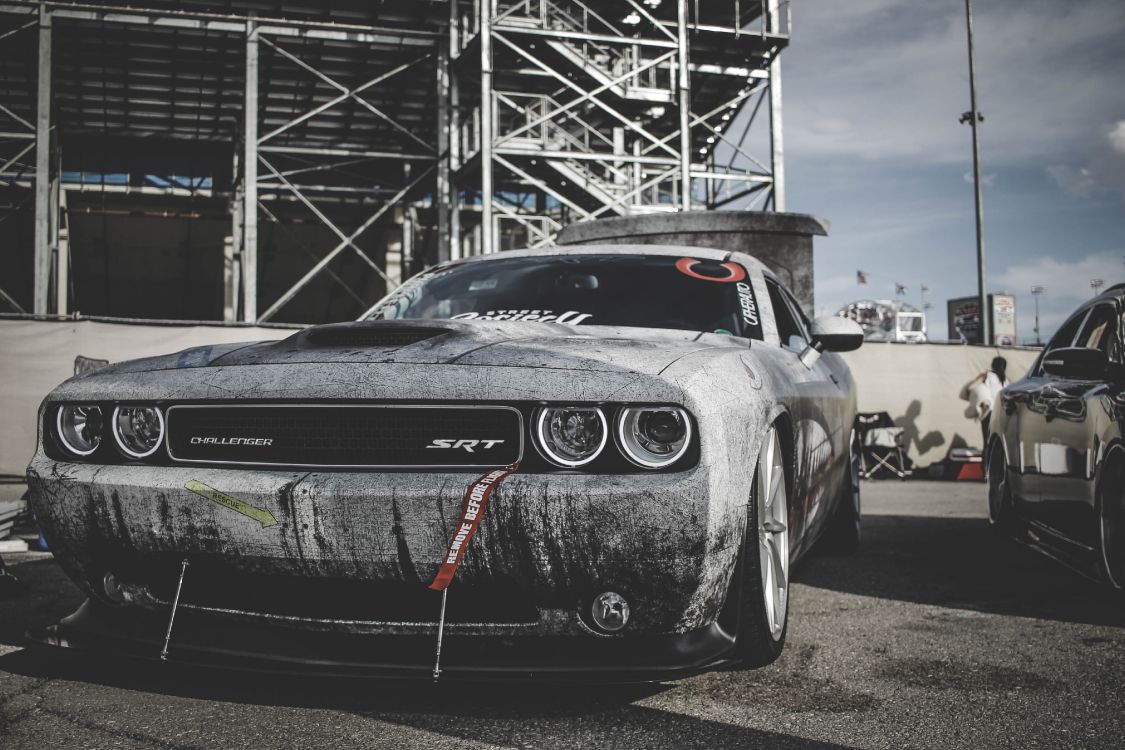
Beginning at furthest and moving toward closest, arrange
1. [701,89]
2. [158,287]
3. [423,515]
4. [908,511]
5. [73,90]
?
[158,287], [701,89], [73,90], [908,511], [423,515]

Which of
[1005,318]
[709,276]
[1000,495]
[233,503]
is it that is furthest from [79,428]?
[1005,318]

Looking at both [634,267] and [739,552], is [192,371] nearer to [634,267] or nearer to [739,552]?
[739,552]

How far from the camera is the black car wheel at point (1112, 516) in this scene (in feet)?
13.2

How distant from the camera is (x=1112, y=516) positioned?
4090 mm

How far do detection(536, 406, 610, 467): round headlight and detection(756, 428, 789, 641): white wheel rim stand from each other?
58cm

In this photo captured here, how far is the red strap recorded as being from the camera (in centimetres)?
223

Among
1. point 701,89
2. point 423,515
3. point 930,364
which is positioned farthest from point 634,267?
point 701,89

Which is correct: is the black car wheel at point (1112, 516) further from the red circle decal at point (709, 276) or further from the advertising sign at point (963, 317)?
the advertising sign at point (963, 317)

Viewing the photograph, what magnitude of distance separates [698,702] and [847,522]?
316 centimetres

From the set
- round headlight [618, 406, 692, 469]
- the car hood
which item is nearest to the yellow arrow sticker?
the car hood

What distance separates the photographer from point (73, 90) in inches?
813

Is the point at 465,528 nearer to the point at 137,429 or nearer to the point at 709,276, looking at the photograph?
the point at 137,429

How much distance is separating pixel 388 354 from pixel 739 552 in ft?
3.32

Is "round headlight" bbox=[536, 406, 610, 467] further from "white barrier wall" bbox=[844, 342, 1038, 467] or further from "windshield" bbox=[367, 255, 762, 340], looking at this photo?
"white barrier wall" bbox=[844, 342, 1038, 467]
